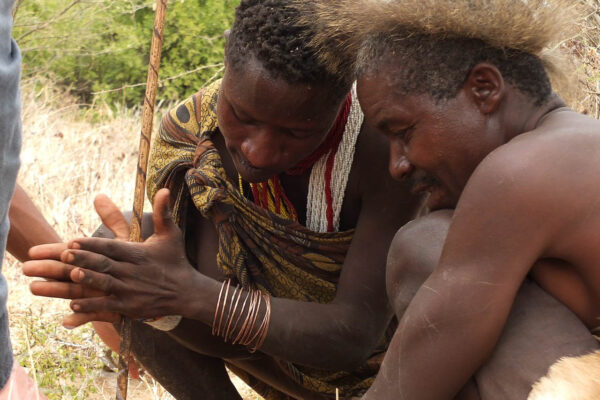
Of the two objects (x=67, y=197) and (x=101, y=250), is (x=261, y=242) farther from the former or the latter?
(x=67, y=197)

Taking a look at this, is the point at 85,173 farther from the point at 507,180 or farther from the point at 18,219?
the point at 507,180

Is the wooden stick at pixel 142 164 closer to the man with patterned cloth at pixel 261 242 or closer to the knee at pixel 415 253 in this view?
the man with patterned cloth at pixel 261 242

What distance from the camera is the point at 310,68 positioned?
2.51 metres

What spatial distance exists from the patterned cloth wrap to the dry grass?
729 mm

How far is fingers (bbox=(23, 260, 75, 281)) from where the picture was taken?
2332mm

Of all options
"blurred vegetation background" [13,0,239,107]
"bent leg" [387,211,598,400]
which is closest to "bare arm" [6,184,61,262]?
"bent leg" [387,211,598,400]

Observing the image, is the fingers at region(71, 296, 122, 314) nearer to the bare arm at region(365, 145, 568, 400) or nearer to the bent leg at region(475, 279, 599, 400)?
the bare arm at region(365, 145, 568, 400)

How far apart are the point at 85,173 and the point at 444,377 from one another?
14.2 ft

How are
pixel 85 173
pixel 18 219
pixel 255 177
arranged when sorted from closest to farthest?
1. pixel 255 177
2. pixel 18 219
3. pixel 85 173

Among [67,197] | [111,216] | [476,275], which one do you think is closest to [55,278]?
[111,216]

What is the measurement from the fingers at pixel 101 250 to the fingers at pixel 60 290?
0.28 ft

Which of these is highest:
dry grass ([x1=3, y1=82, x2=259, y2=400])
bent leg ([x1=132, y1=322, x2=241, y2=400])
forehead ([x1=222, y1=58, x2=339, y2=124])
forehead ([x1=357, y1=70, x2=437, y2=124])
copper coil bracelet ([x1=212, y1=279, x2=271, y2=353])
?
forehead ([x1=357, y1=70, x2=437, y2=124])

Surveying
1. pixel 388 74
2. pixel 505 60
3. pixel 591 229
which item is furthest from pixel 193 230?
pixel 591 229

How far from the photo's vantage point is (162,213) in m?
2.38
